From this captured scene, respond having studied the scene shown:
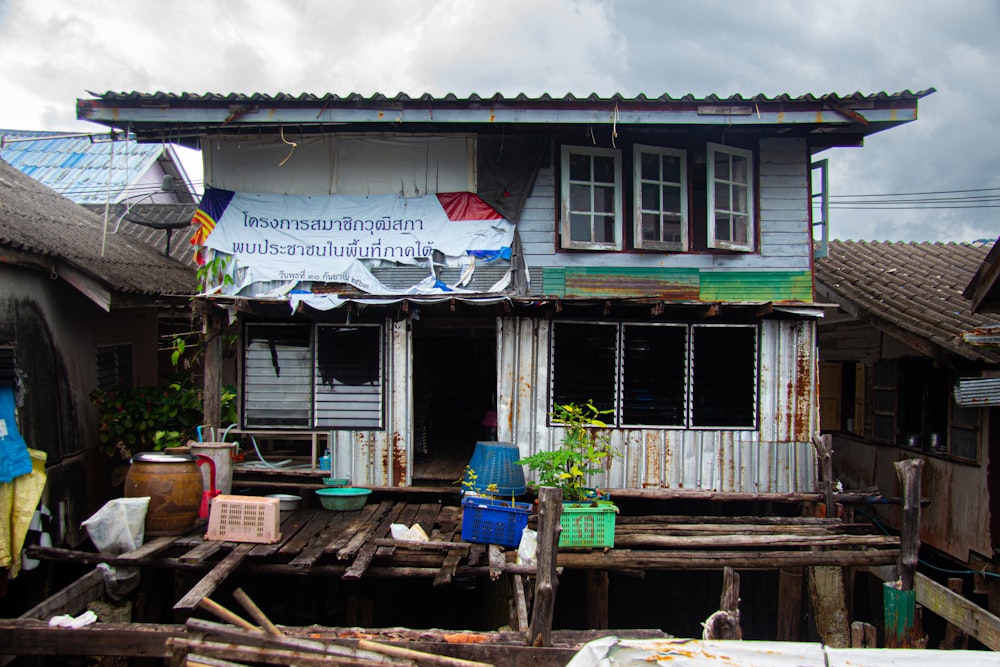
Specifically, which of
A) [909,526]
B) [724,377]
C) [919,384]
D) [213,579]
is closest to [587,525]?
[724,377]

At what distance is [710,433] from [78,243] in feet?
31.7

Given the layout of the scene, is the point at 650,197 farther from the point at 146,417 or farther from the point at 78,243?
the point at 78,243

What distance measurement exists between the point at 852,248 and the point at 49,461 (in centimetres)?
1508

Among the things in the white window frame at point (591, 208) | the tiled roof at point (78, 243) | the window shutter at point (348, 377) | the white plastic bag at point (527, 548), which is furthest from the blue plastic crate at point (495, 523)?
the tiled roof at point (78, 243)

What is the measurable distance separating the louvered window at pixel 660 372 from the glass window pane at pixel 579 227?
1.23 metres

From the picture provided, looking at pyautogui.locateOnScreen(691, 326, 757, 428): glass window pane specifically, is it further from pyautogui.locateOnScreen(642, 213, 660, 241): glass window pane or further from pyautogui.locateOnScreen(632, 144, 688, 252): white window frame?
pyautogui.locateOnScreen(642, 213, 660, 241): glass window pane

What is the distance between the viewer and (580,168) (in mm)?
10156

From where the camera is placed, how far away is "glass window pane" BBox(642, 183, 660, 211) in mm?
10172

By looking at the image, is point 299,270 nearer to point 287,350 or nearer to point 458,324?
point 287,350

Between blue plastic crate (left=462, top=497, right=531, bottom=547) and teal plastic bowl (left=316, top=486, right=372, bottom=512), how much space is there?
193 cm

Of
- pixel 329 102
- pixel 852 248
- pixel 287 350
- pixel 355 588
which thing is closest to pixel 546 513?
pixel 355 588

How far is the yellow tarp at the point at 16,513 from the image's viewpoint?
302 inches

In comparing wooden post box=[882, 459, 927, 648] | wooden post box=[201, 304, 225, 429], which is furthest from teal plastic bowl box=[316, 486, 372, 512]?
wooden post box=[882, 459, 927, 648]

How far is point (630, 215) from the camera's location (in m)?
10.2
